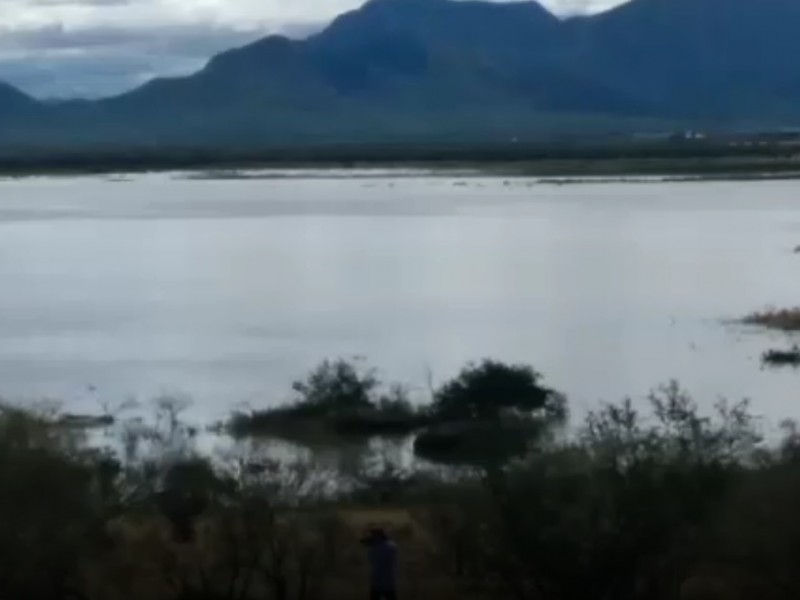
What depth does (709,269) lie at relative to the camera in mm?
59875

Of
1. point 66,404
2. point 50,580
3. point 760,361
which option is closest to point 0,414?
point 50,580

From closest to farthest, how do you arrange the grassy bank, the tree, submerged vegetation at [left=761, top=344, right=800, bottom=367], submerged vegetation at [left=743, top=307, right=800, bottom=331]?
the tree < submerged vegetation at [left=761, top=344, right=800, bottom=367] < submerged vegetation at [left=743, top=307, right=800, bottom=331] < the grassy bank

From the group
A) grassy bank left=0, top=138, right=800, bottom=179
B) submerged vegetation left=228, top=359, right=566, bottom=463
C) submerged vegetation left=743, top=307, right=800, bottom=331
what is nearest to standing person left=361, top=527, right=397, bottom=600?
submerged vegetation left=228, top=359, right=566, bottom=463

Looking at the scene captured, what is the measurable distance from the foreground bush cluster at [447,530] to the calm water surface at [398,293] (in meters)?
15.8

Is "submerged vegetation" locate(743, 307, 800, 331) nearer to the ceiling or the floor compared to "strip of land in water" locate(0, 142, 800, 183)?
nearer to the ceiling

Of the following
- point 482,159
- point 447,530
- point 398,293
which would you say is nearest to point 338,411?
point 447,530

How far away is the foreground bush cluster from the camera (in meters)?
15.0

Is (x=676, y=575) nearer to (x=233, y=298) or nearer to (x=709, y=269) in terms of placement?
(x=233, y=298)

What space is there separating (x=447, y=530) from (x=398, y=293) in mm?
37503

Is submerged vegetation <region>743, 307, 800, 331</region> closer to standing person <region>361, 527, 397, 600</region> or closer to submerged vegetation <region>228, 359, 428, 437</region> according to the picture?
submerged vegetation <region>228, 359, 428, 437</region>

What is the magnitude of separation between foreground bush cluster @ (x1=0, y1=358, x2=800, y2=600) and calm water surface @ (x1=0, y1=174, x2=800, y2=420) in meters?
15.8

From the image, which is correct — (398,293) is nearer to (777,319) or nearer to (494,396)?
(777,319)

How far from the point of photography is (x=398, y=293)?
53.5m

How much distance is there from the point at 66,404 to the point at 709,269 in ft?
96.3
